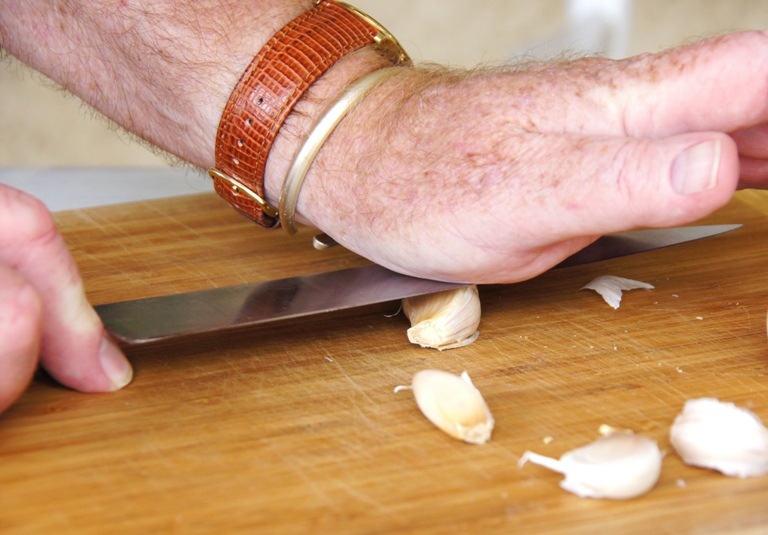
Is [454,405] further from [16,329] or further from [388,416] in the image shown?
[16,329]

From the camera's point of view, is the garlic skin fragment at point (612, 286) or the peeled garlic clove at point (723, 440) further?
the garlic skin fragment at point (612, 286)

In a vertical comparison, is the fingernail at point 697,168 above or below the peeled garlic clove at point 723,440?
above

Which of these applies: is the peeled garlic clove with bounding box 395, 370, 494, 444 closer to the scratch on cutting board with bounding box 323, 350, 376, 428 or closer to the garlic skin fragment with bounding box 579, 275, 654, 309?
the scratch on cutting board with bounding box 323, 350, 376, 428

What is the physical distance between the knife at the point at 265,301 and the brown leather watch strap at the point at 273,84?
15 cm

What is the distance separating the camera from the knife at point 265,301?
0.77m

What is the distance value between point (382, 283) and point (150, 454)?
306 mm

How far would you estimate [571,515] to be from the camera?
0.57m

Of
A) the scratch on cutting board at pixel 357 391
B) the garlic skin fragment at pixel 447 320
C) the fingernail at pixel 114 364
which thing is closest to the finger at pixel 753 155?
the garlic skin fragment at pixel 447 320

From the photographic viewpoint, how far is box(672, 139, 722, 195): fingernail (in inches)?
26.6

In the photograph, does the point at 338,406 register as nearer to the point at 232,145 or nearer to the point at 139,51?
the point at 232,145

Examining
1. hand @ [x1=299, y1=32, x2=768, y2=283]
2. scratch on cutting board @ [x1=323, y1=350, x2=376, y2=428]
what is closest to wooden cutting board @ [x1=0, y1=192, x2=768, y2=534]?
scratch on cutting board @ [x1=323, y1=350, x2=376, y2=428]

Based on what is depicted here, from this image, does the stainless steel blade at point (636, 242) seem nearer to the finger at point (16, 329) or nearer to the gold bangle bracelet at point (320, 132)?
the gold bangle bracelet at point (320, 132)

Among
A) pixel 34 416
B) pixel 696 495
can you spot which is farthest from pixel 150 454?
pixel 696 495

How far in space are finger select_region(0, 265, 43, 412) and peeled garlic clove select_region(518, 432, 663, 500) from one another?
0.40 meters
